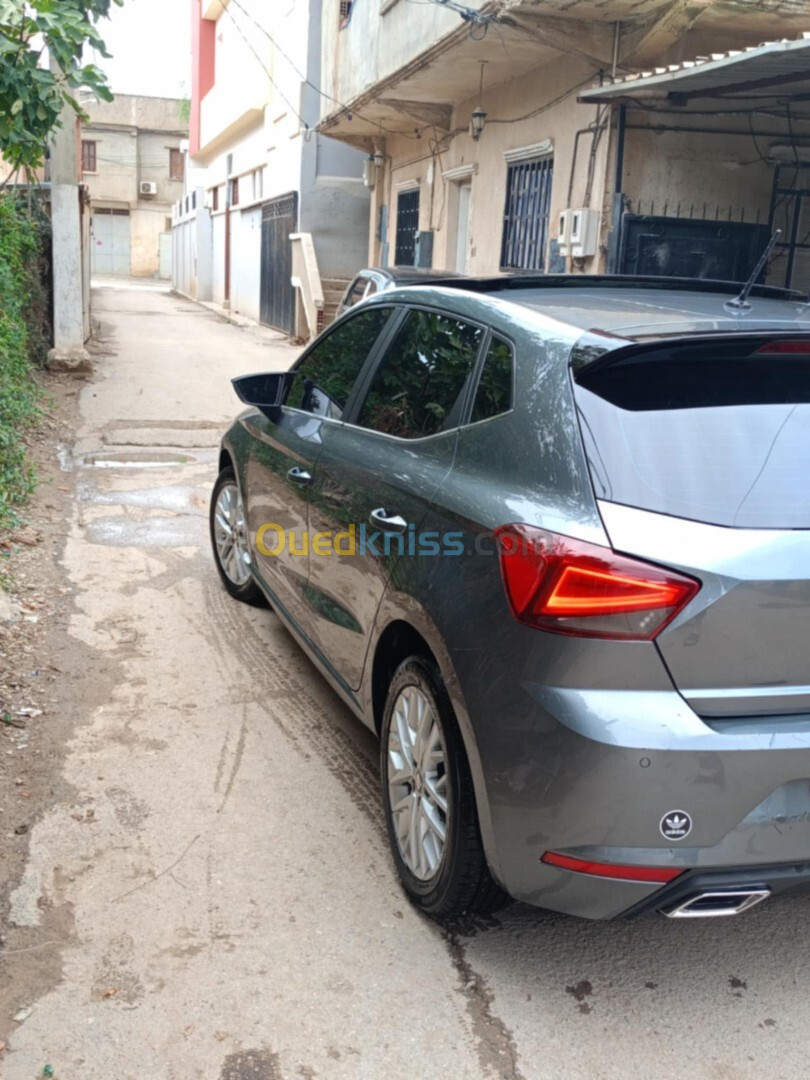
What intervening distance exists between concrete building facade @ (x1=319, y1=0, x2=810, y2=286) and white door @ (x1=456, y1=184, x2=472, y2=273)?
1.29 m

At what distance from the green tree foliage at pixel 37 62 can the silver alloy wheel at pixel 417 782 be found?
13.5 feet

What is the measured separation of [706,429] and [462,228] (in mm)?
11992

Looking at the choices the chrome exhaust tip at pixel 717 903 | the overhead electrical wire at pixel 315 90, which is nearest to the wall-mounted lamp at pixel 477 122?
the overhead electrical wire at pixel 315 90

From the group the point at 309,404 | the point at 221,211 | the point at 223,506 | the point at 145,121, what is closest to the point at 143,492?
the point at 223,506

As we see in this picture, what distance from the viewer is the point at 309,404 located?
4.31 metres

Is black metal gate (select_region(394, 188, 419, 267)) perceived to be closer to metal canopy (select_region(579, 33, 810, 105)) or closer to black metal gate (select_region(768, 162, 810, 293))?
black metal gate (select_region(768, 162, 810, 293))

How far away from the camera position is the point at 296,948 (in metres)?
2.81

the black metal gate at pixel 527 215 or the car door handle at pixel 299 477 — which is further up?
the black metal gate at pixel 527 215

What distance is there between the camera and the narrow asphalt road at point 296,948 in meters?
2.46

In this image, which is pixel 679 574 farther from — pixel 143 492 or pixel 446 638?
pixel 143 492

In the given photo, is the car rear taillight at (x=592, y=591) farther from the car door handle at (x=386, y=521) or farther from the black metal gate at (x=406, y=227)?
the black metal gate at (x=406, y=227)

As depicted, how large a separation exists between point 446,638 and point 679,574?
67cm

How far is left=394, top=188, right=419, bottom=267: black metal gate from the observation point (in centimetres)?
1580

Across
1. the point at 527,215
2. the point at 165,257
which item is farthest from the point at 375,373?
the point at 165,257
